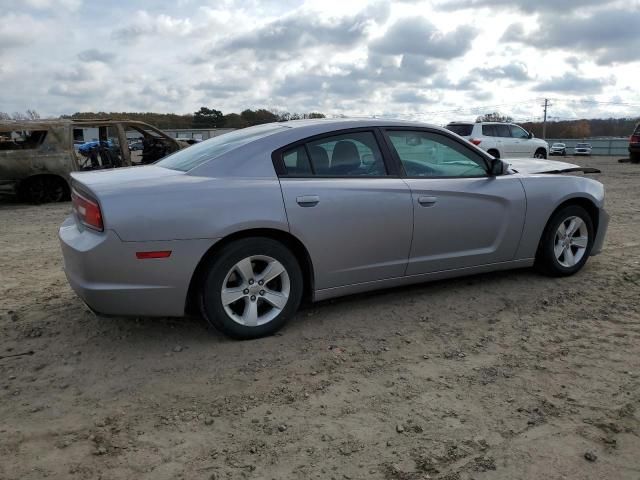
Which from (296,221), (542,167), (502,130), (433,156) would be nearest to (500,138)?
(502,130)

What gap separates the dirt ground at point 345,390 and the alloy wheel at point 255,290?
187 millimetres

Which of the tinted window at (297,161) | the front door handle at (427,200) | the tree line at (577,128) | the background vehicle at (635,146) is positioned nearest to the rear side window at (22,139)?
the tinted window at (297,161)

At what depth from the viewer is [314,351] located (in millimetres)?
3559

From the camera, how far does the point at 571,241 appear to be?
502 cm

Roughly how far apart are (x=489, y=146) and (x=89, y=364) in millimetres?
15507

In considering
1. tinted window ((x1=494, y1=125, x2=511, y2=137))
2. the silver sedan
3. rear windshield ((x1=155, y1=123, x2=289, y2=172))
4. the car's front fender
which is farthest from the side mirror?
tinted window ((x1=494, y1=125, x2=511, y2=137))

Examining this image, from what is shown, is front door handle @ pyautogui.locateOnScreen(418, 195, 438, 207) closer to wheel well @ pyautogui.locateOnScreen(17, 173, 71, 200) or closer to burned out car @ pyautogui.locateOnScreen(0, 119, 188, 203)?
burned out car @ pyautogui.locateOnScreen(0, 119, 188, 203)

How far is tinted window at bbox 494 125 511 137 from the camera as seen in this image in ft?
56.8

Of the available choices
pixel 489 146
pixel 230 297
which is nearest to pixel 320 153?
pixel 230 297

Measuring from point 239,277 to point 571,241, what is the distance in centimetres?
317

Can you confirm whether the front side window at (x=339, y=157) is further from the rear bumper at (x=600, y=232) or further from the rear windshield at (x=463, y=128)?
the rear windshield at (x=463, y=128)

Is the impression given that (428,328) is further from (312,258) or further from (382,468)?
(382,468)

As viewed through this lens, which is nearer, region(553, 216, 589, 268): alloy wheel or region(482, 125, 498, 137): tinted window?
region(553, 216, 589, 268): alloy wheel

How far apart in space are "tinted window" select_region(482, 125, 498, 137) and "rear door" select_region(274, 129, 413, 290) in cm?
1384
